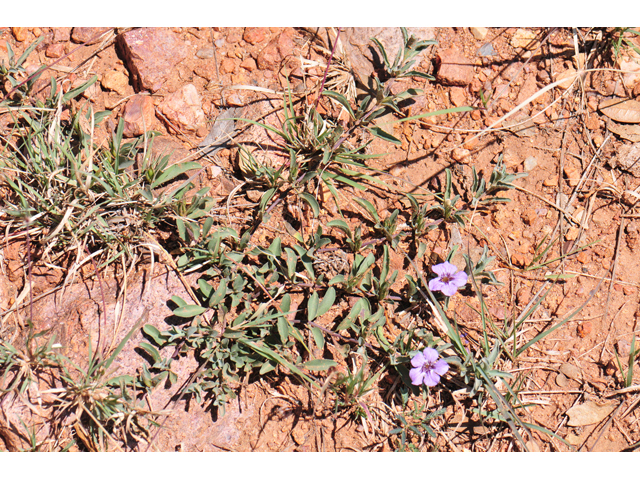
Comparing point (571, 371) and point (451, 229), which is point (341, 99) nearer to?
point (451, 229)

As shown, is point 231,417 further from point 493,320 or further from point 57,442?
point 493,320

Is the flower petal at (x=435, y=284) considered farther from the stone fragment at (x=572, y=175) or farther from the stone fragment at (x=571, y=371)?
the stone fragment at (x=572, y=175)

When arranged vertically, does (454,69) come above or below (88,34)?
below

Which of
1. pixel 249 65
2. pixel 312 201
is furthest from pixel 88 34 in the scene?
pixel 312 201

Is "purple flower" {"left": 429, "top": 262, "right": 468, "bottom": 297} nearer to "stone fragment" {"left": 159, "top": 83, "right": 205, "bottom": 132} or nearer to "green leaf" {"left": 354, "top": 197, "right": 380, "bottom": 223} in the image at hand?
"green leaf" {"left": 354, "top": 197, "right": 380, "bottom": 223}

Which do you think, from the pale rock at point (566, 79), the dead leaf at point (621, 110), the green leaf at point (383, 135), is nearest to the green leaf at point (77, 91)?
the green leaf at point (383, 135)

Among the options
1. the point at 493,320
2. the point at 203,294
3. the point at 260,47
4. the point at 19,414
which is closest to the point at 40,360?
the point at 19,414

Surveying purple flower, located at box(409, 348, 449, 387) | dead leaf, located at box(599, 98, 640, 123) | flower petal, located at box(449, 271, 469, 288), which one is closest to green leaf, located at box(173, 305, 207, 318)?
purple flower, located at box(409, 348, 449, 387)
